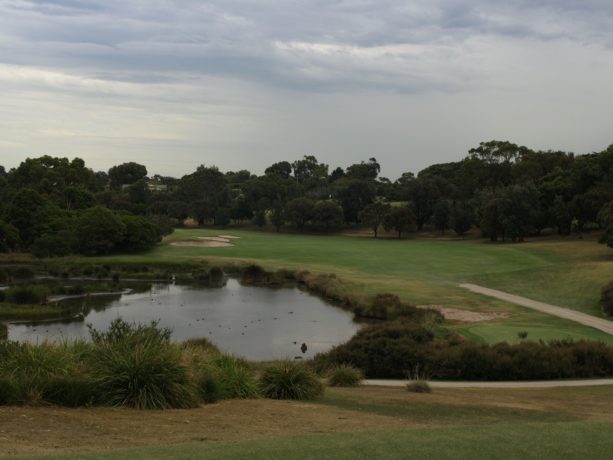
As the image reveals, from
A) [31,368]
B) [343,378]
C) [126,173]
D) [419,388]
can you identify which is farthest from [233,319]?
[126,173]

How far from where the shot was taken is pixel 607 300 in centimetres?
3975

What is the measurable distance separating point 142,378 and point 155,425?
1884 mm

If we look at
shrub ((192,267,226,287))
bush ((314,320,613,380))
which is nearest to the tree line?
shrub ((192,267,226,287))

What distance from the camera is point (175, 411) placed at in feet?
39.5

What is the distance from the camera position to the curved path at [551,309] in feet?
117

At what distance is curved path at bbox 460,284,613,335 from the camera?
35.6m

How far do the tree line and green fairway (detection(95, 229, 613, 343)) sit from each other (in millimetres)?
4570

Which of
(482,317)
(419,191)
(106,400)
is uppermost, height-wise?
(419,191)

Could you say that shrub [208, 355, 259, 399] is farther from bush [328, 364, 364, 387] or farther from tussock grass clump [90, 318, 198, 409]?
bush [328, 364, 364, 387]

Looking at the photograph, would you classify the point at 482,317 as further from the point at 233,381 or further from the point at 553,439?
the point at 553,439

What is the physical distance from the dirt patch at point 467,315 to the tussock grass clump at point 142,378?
27275mm

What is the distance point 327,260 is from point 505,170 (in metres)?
56.5

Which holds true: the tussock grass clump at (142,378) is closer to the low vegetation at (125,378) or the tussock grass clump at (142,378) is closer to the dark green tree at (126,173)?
the low vegetation at (125,378)

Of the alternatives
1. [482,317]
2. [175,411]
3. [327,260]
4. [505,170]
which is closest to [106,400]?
[175,411]
